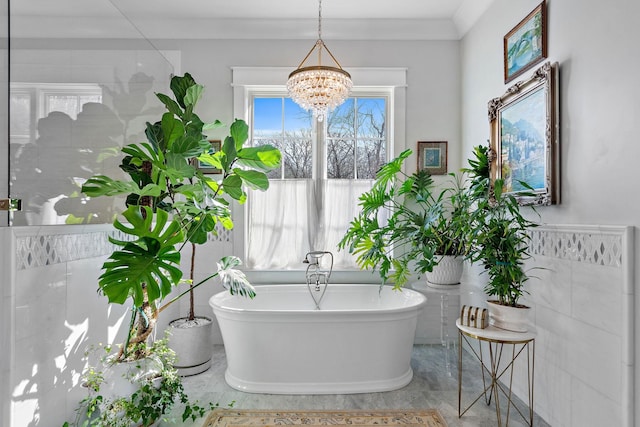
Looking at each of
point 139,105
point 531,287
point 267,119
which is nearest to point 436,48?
point 267,119

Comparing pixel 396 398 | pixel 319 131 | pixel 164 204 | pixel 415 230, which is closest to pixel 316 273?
pixel 415 230

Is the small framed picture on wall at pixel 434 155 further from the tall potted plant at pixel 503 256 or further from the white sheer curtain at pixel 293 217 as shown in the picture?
the tall potted plant at pixel 503 256

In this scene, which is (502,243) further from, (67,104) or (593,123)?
(67,104)

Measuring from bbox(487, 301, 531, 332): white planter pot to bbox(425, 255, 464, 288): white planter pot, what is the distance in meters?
0.58

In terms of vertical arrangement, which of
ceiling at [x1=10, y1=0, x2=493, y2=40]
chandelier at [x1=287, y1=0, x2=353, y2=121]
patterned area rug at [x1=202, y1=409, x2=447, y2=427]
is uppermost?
ceiling at [x1=10, y1=0, x2=493, y2=40]

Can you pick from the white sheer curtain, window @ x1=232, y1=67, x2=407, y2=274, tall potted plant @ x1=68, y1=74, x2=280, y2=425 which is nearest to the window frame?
window @ x1=232, y1=67, x2=407, y2=274

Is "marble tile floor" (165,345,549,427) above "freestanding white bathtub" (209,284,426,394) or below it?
below

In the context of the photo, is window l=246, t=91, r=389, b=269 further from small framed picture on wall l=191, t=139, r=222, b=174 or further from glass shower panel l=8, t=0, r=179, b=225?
glass shower panel l=8, t=0, r=179, b=225

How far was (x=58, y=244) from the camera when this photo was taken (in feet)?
5.51

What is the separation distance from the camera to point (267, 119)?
3297 mm

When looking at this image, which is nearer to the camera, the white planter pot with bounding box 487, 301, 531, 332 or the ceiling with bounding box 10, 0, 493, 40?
the white planter pot with bounding box 487, 301, 531, 332

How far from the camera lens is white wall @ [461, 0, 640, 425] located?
1.47m

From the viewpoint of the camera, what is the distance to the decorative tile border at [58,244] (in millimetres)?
1464

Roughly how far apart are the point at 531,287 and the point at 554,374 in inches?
18.1
